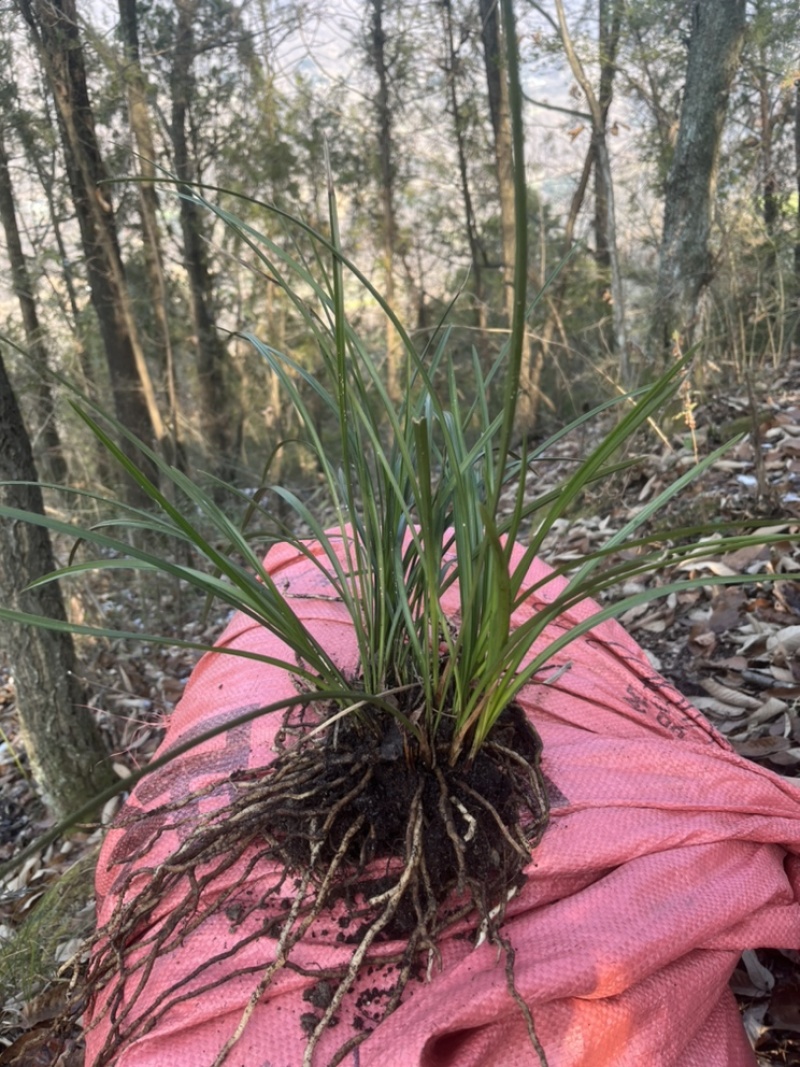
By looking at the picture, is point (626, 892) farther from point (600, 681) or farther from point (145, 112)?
point (145, 112)

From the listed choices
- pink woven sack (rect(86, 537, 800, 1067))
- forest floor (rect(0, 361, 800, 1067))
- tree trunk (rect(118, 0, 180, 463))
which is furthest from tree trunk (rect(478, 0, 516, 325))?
pink woven sack (rect(86, 537, 800, 1067))

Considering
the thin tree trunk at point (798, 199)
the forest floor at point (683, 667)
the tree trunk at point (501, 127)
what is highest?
the tree trunk at point (501, 127)

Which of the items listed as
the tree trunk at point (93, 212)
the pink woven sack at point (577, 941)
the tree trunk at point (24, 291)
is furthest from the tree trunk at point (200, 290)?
the pink woven sack at point (577, 941)

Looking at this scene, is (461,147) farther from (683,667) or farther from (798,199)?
(683,667)

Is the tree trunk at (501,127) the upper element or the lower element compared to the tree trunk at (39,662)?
upper

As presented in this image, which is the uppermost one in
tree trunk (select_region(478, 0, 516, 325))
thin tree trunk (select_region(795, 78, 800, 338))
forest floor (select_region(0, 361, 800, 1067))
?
tree trunk (select_region(478, 0, 516, 325))

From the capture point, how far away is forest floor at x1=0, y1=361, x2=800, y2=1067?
138cm

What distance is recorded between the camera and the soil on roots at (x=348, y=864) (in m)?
0.88

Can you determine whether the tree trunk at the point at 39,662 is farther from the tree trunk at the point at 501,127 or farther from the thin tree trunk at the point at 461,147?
the thin tree trunk at the point at 461,147

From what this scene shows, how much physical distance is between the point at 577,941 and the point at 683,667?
1.29 m

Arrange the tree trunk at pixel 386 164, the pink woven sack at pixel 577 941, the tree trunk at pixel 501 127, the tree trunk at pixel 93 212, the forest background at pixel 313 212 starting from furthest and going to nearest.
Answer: the tree trunk at pixel 386 164
the tree trunk at pixel 501 127
the tree trunk at pixel 93 212
the forest background at pixel 313 212
the pink woven sack at pixel 577 941

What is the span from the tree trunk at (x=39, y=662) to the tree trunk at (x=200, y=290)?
175 inches

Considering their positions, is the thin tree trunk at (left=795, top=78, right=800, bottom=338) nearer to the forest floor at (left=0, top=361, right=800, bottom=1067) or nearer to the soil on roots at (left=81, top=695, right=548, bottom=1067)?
the forest floor at (left=0, top=361, right=800, bottom=1067)

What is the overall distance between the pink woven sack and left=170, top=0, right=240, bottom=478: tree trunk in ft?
18.9
